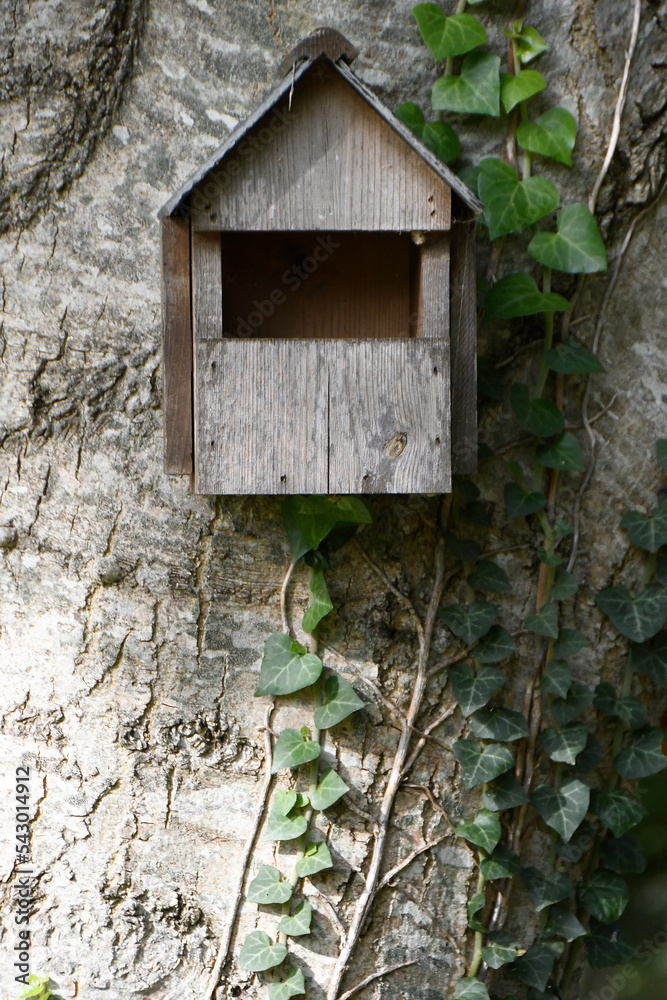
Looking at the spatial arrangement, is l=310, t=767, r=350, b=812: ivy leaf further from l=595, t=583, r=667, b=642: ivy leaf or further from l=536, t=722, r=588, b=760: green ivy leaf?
l=595, t=583, r=667, b=642: ivy leaf

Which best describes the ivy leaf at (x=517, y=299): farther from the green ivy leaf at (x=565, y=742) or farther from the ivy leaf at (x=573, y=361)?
the green ivy leaf at (x=565, y=742)

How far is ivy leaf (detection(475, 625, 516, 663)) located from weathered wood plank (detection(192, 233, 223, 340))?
29.5 inches

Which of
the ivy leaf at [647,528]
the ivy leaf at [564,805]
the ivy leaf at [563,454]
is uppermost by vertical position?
the ivy leaf at [563,454]

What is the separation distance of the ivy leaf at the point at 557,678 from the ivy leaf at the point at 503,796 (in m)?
0.20

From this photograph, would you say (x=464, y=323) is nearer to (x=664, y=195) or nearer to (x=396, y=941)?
(x=664, y=195)

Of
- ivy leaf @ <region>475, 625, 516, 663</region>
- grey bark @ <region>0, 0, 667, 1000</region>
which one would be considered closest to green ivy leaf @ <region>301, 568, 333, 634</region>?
grey bark @ <region>0, 0, 667, 1000</region>

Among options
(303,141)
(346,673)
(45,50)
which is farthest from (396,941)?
(45,50)

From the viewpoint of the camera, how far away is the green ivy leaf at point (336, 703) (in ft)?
4.66

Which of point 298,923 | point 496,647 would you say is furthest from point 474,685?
point 298,923

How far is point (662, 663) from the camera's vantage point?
5.12 ft

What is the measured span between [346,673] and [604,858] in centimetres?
66

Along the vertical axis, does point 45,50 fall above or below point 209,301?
above

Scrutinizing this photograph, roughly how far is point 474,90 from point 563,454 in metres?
0.68

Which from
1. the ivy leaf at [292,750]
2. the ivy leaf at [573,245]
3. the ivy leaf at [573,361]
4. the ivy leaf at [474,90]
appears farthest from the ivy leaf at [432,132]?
the ivy leaf at [292,750]
